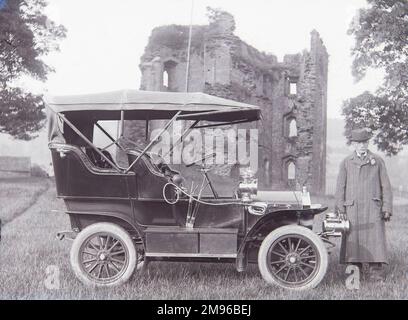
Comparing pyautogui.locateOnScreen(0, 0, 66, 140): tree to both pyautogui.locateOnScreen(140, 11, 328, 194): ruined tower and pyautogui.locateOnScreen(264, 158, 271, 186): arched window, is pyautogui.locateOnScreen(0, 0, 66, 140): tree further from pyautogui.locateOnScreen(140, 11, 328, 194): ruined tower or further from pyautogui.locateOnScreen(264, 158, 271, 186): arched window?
pyautogui.locateOnScreen(264, 158, 271, 186): arched window

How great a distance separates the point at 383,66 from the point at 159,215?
15.3 metres

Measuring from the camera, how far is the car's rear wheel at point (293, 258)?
562 centimetres

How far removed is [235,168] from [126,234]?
18402 mm

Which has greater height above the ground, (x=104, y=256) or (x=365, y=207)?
(x=365, y=207)

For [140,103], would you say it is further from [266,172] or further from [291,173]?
[291,173]

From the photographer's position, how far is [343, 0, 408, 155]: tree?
17797 mm

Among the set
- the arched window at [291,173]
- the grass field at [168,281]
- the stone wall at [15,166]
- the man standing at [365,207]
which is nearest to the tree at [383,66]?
the grass field at [168,281]

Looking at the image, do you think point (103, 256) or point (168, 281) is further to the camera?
point (168, 281)

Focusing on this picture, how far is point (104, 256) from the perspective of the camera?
19.0 feet

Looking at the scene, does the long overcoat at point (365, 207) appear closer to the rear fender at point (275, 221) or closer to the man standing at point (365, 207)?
the man standing at point (365, 207)

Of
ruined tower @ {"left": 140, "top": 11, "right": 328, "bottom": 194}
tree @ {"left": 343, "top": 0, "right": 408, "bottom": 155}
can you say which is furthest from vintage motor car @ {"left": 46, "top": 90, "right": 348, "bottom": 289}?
ruined tower @ {"left": 140, "top": 11, "right": 328, "bottom": 194}

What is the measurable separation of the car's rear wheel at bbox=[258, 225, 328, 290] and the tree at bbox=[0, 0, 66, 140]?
18.0 m

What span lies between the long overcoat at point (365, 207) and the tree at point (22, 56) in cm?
1781

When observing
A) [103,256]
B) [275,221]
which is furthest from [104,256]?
[275,221]
